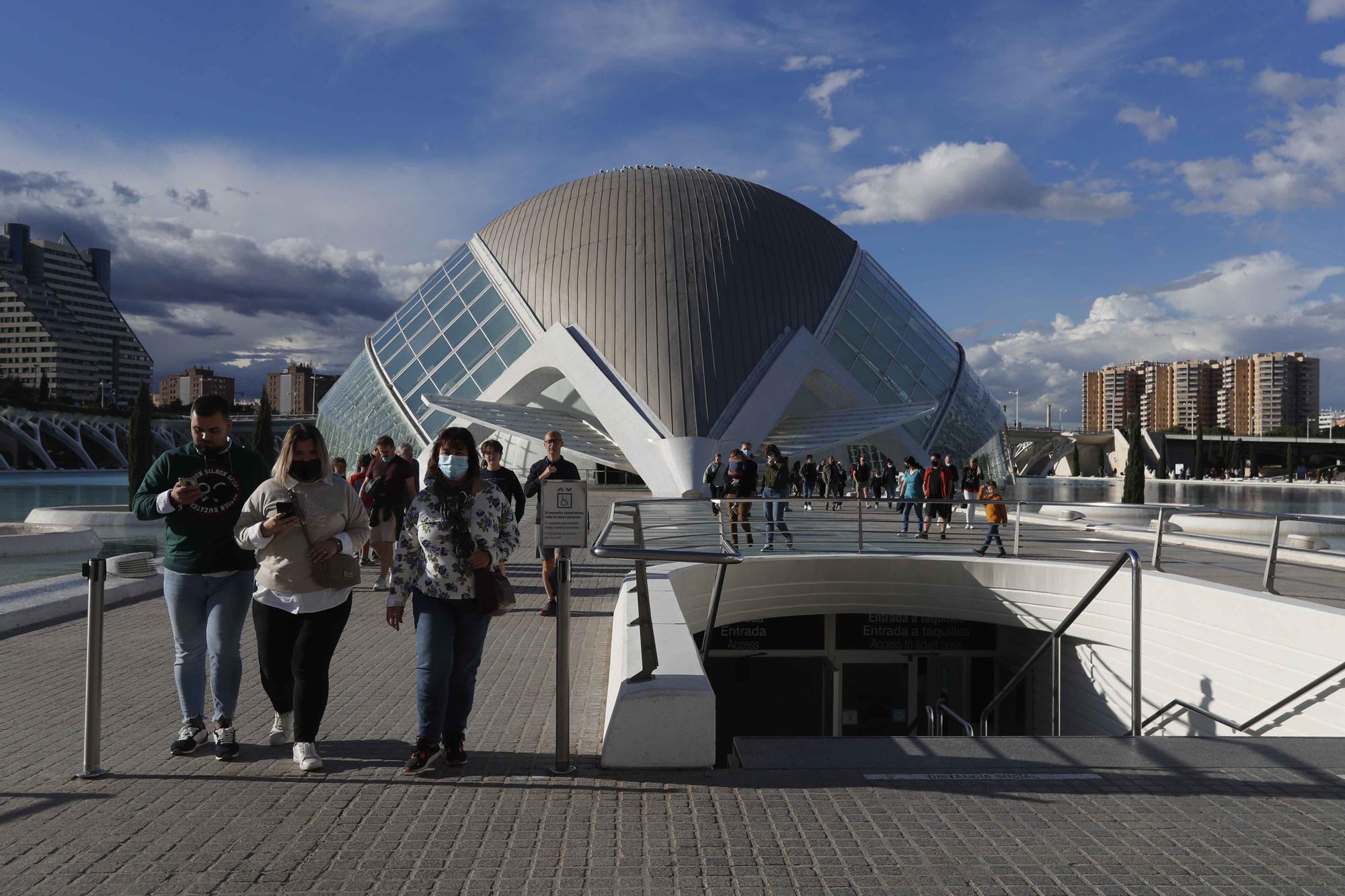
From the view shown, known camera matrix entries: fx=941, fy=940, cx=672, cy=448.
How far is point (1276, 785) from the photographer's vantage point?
14.9 ft

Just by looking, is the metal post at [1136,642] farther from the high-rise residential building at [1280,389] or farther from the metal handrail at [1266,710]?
the high-rise residential building at [1280,389]

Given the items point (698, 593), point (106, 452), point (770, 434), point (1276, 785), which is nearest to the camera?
point (1276, 785)

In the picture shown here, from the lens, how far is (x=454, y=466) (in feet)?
15.4

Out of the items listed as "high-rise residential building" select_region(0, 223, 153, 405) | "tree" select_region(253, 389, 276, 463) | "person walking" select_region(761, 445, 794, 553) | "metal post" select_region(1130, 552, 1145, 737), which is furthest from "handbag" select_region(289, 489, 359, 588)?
"high-rise residential building" select_region(0, 223, 153, 405)

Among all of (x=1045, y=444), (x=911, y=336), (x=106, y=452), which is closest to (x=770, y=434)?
(x=911, y=336)

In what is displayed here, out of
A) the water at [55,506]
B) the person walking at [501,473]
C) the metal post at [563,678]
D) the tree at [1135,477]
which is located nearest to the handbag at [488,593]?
the metal post at [563,678]

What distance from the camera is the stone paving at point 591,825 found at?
11.3 feet

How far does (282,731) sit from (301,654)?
0.64 m

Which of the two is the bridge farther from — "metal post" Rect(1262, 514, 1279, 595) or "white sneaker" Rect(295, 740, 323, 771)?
"white sneaker" Rect(295, 740, 323, 771)

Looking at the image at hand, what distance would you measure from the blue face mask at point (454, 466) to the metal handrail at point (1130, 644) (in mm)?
4664

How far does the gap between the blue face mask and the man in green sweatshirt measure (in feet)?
3.79

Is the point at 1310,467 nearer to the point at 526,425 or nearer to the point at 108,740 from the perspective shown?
the point at 526,425

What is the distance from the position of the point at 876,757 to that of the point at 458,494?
8.34 ft

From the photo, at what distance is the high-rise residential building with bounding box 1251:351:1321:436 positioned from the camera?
16475cm
